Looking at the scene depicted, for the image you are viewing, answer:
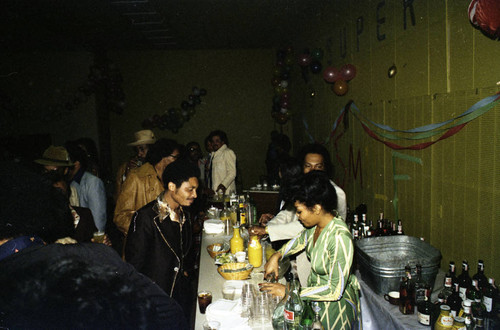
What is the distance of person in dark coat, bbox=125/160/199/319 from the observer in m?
2.15

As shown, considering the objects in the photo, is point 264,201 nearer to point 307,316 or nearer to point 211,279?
point 211,279

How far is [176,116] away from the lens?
359 inches

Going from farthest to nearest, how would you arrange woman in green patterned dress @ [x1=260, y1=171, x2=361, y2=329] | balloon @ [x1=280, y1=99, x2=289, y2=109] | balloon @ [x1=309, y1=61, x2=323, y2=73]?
balloon @ [x1=280, y1=99, x2=289, y2=109] → balloon @ [x1=309, y1=61, x2=323, y2=73] → woman in green patterned dress @ [x1=260, y1=171, x2=361, y2=329]

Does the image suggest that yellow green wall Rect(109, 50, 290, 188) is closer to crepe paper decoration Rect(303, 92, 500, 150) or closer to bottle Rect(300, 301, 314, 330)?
crepe paper decoration Rect(303, 92, 500, 150)

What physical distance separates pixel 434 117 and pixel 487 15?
95cm

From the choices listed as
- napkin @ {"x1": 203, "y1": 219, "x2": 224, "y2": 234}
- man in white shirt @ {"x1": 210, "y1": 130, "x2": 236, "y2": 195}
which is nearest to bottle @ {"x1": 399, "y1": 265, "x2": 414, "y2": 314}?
napkin @ {"x1": 203, "y1": 219, "x2": 224, "y2": 234}

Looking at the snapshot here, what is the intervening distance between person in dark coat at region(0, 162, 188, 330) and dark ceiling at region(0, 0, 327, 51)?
503 cm

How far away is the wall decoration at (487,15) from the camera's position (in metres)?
2.07

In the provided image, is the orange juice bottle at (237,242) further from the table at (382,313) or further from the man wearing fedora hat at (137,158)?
the man wearing fedora hat at (137,158)

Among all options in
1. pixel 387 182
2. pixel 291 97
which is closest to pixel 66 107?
pixel 291 97

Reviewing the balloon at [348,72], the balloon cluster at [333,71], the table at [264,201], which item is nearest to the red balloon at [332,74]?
the balloon cluster at [333,71]

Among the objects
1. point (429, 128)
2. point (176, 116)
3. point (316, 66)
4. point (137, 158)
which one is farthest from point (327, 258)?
point (176, 116)

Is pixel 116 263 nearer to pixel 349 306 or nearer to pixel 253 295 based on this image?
pixel 253 295

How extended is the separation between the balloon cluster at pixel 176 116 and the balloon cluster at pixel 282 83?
197cm
